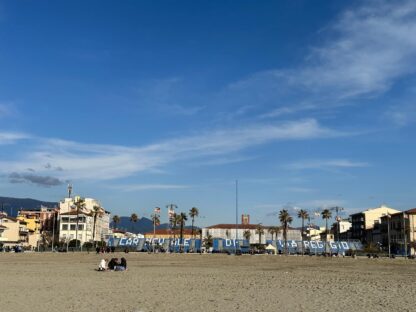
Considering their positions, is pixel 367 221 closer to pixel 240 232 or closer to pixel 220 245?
pixel 240 232

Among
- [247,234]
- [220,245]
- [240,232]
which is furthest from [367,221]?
[220,245]

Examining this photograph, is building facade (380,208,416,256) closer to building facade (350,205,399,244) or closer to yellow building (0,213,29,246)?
building facade (350,205,399,244)

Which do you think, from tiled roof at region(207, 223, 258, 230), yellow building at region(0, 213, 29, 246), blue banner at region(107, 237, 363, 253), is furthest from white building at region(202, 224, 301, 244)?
yellow building at region(0, 213, 29, 246)

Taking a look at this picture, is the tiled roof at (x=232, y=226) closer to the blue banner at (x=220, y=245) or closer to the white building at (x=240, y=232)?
the white building at (x=240, y=232)

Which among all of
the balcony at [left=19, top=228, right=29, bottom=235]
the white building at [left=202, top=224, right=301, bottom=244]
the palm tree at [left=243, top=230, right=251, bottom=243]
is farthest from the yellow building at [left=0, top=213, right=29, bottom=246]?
the palm tree at [left=243, top=230, right=251, bottom=243]

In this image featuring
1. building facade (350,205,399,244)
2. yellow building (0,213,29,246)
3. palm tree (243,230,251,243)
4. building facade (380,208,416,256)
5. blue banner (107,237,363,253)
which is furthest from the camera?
palm tree (243,230,251,243)

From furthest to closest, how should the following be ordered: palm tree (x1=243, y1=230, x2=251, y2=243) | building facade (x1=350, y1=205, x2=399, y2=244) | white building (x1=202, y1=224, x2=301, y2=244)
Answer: white building (x1=202, y1=224, x2=301, y2=244), palm tree (x1=243, y1=230, x2=251, y2=243), building facade (x1=350, y1=205, x2=399, y2=244)

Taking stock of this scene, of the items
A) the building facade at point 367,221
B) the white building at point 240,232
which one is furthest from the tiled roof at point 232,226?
the building facade at point 367,221

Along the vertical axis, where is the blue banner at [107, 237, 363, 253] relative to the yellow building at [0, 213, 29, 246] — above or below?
below

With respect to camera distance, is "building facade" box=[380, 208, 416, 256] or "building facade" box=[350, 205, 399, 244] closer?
"building facade" box=[380, 208, 416, 256]

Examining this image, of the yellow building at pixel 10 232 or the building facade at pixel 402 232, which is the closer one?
the building facade at pixel 402 232

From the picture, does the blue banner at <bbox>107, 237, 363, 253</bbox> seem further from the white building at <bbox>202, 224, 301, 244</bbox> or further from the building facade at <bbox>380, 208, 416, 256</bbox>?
the white building at <bbox>202, 224, 301, 244</bbox>

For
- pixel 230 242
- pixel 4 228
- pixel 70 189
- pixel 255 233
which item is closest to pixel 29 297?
pixel 230 242

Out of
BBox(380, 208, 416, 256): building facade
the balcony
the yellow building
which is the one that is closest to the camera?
BBox(380, 208, 416, 256): building facade
